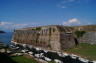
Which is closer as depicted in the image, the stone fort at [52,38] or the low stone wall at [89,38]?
the low stone wall at [89,38]

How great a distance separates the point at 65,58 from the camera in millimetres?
36281

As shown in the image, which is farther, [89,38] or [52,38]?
[52,38]

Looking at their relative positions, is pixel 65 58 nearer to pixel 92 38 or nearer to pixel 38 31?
pixel 92 38

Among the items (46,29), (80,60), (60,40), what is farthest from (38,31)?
(80,60)

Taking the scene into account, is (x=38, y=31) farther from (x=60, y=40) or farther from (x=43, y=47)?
(x=60, y=40)

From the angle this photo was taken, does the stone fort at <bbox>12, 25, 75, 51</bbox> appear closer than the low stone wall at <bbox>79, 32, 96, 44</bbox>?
No

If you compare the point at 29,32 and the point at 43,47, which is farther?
the point at 29,32

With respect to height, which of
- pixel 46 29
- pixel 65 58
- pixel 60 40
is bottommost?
pixel 65 58

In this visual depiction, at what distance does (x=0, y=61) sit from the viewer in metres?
29.5

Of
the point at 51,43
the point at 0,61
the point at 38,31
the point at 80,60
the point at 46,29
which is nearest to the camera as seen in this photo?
the point at 0,61

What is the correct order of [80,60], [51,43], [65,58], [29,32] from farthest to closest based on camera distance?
[29,32] → [51,43] → [65,58] → [80,60]

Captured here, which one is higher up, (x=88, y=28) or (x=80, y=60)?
(x=88, y=28)

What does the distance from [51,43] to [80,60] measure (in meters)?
15.6

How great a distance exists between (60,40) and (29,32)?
21651 millimetres
